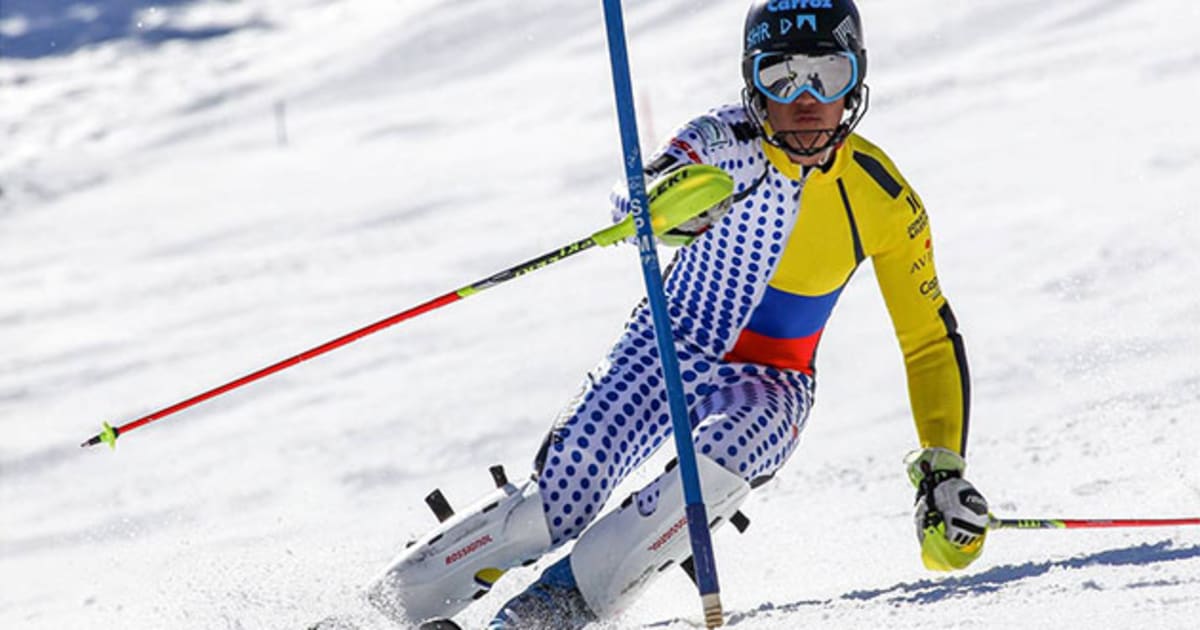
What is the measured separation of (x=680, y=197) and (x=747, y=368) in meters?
0.86

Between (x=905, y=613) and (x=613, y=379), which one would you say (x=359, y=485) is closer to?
A: (x=613, y=379)

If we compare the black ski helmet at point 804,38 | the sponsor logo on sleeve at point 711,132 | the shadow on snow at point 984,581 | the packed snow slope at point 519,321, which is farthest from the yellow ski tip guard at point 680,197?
the shadow on snow at point 984,581

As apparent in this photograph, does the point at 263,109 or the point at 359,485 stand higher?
the point at 263,109

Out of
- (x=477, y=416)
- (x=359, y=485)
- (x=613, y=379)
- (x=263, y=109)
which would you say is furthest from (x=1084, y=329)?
(x=263, y=109)

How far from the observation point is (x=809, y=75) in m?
3.66

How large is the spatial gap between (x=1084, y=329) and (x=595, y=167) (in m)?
8.05

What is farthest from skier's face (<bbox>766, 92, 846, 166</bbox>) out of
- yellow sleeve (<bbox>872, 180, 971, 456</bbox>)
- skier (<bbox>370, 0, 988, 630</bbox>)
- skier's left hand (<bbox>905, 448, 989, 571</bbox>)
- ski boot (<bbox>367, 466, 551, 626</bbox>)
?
ski boot (<bbox>367, 466, 551, 626</bbox>)

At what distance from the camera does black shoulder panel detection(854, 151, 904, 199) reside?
12.7 feet

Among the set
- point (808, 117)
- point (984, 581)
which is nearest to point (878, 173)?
point (808, 117)

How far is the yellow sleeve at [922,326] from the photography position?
12.6 ft

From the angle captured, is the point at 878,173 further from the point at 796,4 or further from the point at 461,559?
the point at 461,559

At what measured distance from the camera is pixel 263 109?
2314 centimetres

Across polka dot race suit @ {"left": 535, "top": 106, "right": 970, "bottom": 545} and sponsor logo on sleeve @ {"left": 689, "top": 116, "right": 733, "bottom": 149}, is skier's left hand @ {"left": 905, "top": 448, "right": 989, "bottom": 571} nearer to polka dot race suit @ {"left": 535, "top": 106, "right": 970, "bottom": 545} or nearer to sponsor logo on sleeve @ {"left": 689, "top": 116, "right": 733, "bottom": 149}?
polka dot race suit @ {"left": 535, "top": 106, "right": 970, "bottom": 545}

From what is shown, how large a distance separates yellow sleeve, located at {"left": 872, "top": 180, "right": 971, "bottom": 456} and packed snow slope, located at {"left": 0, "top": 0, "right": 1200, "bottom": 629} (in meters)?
0.40
